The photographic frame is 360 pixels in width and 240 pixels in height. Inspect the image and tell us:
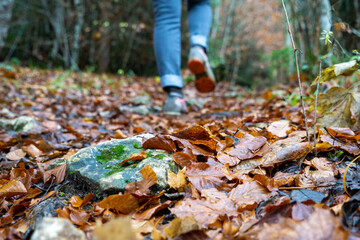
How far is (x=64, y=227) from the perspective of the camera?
0.68 metres

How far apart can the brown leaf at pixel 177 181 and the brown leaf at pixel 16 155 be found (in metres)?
1.10

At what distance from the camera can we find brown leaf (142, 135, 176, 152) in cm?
122

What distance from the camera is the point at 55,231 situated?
0.66 metres

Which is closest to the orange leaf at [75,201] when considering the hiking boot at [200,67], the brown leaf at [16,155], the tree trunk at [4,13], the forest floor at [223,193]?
the forest floor at [223,193]

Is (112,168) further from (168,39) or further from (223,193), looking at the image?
(168,39)

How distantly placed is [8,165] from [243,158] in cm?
133

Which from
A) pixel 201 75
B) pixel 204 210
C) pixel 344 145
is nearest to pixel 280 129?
pixel 344 145

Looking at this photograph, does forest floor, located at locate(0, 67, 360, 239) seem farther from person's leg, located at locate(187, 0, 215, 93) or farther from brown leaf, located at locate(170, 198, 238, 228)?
person's leg, located at locate(187, 0, 215, 93)

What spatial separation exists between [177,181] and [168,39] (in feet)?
6.79

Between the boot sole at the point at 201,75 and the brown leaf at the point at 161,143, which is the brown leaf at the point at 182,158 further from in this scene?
the boot sole at the point at 201,75

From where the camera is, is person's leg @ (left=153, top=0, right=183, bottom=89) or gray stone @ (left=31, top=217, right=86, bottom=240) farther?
person's leg @ (left=153, top=0, right=183, bottom=89)

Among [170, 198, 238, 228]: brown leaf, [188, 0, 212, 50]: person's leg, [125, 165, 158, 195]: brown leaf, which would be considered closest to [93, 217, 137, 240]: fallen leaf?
[170, 198, 238, 228]: brown leaf

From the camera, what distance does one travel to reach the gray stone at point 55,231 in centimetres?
64

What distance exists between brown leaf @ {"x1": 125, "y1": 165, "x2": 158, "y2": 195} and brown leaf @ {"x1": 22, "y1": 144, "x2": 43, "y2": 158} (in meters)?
0.98
